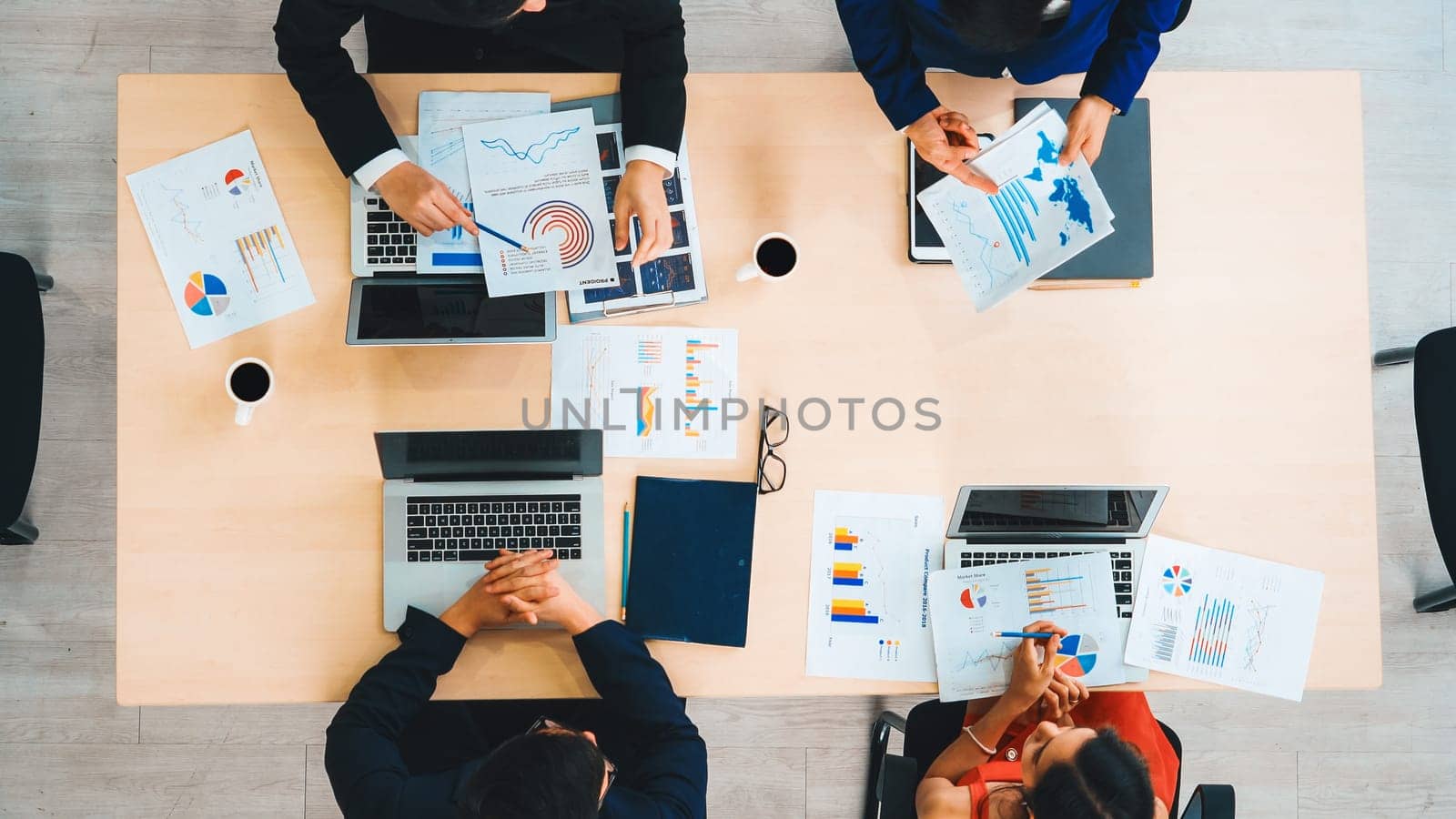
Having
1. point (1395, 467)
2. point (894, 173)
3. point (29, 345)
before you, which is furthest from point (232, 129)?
point (1395, 467)

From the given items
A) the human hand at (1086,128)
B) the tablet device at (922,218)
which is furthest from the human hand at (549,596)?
the human hand at (1086,128)

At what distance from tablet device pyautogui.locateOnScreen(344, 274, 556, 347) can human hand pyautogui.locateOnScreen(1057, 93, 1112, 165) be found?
0.87m

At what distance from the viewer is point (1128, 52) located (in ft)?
4.76

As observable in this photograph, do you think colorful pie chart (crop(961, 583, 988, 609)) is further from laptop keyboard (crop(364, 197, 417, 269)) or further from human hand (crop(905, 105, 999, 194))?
laptop keyboard (crop(364, 197, 417, 269))

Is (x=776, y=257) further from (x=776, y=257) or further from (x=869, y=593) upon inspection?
(x=869, y=593)

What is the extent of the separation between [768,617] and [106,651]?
5.58 feet

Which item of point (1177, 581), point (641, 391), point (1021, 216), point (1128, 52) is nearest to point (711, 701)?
point (641, 391)

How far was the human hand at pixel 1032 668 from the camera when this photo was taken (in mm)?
1481

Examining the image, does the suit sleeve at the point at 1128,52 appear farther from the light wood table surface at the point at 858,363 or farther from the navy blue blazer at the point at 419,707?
the navy blue blazer at the point at 419,707

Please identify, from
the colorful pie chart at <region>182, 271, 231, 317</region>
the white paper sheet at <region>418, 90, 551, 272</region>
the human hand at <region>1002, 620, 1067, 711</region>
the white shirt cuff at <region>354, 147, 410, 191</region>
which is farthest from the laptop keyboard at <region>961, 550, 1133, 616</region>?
the colorful pie chart at <region>182, 271, 231, 317</region>

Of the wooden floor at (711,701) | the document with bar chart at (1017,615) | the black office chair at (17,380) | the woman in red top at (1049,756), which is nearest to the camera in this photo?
the woman in red top at (1049,756)

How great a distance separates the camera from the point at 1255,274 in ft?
5.13

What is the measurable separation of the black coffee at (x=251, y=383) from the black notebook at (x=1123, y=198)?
131 cm

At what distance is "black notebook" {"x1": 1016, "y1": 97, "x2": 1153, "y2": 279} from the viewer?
59.7 inches
